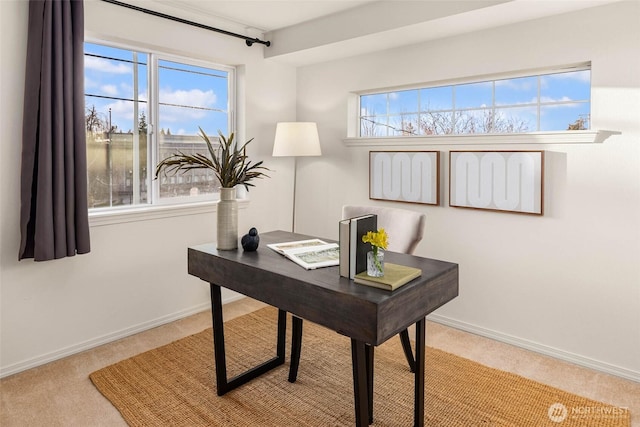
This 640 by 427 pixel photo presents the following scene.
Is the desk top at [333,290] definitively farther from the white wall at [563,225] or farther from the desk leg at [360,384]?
the white wall at [563,225]

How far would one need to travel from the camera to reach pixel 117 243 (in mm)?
3025

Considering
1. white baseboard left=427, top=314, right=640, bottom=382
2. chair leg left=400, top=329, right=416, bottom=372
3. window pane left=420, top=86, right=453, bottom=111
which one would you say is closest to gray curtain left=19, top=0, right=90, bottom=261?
chair leg left=400, top=329, right=416, bottom=372

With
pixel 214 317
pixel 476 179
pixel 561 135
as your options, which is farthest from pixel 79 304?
pixel 561 135

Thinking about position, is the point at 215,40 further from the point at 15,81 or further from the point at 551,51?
the point at 551,51

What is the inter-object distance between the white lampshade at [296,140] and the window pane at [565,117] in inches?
67.5

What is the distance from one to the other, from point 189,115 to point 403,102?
1744 millimetres

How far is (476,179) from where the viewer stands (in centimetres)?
305

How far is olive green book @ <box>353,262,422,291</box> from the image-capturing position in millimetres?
1658

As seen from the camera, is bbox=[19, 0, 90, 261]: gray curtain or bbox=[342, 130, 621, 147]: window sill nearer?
bbox=[19, 0, 90, 261]: gray curtain

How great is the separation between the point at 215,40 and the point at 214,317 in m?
2.27

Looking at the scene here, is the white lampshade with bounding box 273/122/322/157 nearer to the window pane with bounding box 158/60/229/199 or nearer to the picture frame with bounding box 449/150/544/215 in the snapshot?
the window pane with bounding box 158/60/229/199

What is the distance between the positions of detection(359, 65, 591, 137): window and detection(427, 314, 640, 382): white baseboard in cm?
142

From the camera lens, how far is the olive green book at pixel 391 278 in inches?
65.3

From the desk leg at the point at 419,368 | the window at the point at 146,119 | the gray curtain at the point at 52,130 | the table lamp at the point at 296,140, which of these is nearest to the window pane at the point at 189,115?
the window at the point at 146,119
